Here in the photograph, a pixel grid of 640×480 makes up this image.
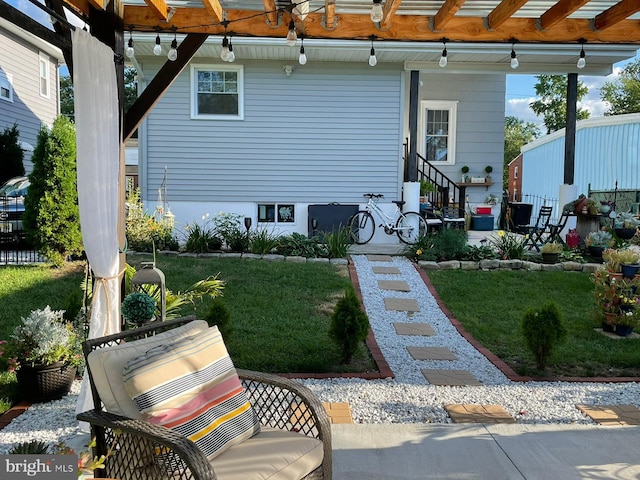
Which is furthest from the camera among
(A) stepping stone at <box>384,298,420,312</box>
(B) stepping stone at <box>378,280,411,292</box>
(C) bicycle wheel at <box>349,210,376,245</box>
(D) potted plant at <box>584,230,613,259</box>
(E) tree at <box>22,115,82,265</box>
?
(C) bicycle wheel at <box>349,210,376,245</box>

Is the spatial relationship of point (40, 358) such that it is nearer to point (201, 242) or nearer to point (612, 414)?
point (612, 414)

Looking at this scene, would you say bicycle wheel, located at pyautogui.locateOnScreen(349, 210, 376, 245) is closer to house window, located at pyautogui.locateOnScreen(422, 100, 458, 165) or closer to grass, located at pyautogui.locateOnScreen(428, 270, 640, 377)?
grass, located at pyautogui.locateOnScreen(428, 270, 640, 377)

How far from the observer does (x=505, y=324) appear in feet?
20.1

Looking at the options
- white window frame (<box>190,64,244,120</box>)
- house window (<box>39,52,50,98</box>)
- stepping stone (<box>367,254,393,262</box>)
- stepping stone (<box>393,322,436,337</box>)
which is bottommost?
stepping stone (<box>393,322,436,337</box>)

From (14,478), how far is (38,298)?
511 cm

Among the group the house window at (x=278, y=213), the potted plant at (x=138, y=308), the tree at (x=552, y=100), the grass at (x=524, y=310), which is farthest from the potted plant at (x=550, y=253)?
the tree at (x=552, y=100)

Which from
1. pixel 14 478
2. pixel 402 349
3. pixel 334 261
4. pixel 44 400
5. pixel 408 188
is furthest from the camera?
pixel 408 188

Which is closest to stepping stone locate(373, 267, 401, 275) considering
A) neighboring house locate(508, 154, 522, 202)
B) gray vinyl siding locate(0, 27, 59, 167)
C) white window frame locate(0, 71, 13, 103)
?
gray vinyl siding locate(0, 27, 59, 167)

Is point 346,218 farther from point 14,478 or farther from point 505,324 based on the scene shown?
point 14,478

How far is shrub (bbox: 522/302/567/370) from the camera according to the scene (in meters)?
4.61

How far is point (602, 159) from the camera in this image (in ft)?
47.3

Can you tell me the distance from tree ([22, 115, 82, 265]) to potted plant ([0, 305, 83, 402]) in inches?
161

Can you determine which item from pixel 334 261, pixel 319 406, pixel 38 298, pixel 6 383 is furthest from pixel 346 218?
pixel 319 406

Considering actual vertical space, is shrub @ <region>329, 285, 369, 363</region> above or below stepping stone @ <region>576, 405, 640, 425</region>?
above
